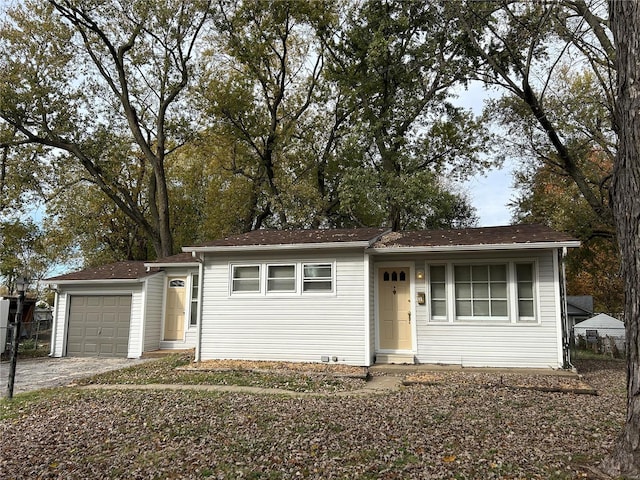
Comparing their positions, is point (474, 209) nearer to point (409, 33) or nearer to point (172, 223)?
point (409, 33)

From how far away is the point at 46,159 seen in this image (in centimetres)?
2159

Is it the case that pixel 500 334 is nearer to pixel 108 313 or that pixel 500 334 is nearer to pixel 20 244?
pixel 108 313

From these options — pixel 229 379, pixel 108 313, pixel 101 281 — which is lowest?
pixel 229 379

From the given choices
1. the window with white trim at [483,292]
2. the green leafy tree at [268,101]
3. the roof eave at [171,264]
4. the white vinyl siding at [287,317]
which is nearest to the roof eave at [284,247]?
the white vinyl siding at [287,317]

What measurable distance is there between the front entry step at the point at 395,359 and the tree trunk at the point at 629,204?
6306 mm

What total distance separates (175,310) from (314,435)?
984 cm

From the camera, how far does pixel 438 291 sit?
1030cm

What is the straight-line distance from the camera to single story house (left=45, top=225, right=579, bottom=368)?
31.5 ft

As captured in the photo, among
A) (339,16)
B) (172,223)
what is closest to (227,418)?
(339,16)

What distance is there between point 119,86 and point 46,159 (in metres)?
4.95

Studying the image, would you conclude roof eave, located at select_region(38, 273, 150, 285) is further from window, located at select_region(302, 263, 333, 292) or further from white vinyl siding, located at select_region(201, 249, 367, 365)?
window, located at select_region(302, 263, 333, 292)

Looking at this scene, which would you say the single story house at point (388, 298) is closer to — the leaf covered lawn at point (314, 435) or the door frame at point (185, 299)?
the leaf covered lawn at point (314, 435)

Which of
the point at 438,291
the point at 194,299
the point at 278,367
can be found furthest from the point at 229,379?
the point at 194,299

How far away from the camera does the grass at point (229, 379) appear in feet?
27.2
